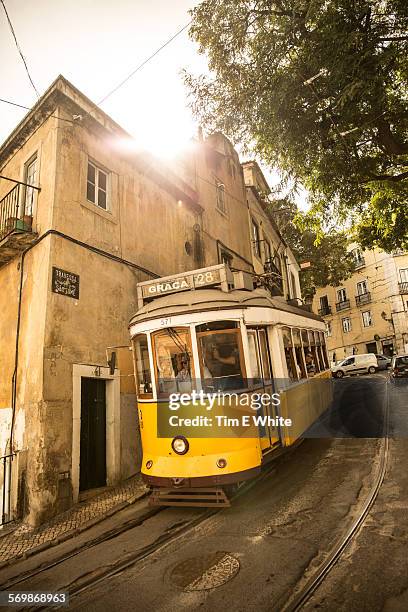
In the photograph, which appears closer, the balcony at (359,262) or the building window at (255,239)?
the building window at (255,239)

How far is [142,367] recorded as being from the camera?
613 cm

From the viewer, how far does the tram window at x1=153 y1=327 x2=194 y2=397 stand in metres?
5.62

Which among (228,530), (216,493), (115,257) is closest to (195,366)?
(216,493)

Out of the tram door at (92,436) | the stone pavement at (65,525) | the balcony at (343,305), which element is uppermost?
the balcony at (343,305)

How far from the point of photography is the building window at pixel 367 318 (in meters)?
39.2

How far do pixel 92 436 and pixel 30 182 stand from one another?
251 inches

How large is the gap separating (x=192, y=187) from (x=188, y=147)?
2006mm

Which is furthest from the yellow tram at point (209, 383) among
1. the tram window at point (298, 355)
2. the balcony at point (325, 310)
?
the balcony at point (325, 310)

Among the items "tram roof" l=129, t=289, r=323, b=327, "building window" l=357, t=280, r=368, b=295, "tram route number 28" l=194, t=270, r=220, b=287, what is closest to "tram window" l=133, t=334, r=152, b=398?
"tram roof" l=129, t=289, r=323, b=327

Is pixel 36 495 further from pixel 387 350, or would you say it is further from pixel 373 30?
pixel 387 350

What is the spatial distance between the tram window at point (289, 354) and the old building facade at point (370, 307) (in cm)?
2936

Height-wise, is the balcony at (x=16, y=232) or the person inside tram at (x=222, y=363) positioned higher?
the balcony at (x=16, y=232)

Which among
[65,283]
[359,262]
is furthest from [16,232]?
[359,262]

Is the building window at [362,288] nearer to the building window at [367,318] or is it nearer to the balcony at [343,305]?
the balcony at [343,305]
